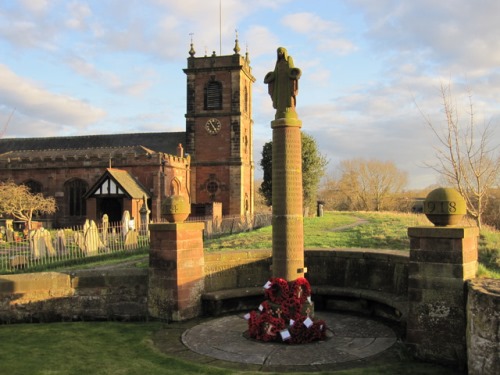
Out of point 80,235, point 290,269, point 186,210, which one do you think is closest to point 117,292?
point 186,210

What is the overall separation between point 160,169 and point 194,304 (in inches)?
1014

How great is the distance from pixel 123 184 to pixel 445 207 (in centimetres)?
2676

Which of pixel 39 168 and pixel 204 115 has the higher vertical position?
pixel 204 115

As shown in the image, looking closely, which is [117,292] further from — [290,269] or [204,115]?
[204,115]

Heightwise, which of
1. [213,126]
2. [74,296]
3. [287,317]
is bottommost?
[287,317]

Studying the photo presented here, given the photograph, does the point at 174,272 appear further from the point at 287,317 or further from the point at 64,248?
the point at 64,248

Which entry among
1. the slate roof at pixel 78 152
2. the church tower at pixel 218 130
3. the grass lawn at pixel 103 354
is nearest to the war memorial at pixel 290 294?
the grass lawn at pixel 103 354

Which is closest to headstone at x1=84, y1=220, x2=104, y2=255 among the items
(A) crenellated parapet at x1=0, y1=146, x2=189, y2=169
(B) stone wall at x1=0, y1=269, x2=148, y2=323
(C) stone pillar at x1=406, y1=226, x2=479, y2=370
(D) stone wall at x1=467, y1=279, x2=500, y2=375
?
(B) stone wall at x1=0, y1=269, x2=148, y2=323

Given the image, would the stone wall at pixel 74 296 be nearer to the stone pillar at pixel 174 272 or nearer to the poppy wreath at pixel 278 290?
the stone pillar at pixel 174 272

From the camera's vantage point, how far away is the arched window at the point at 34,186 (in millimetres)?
35156

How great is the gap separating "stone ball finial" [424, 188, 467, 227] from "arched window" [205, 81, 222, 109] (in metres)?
34.3

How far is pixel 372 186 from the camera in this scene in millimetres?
61250

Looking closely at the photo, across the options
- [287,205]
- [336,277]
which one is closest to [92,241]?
[336,277]

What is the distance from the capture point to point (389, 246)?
1235cm
